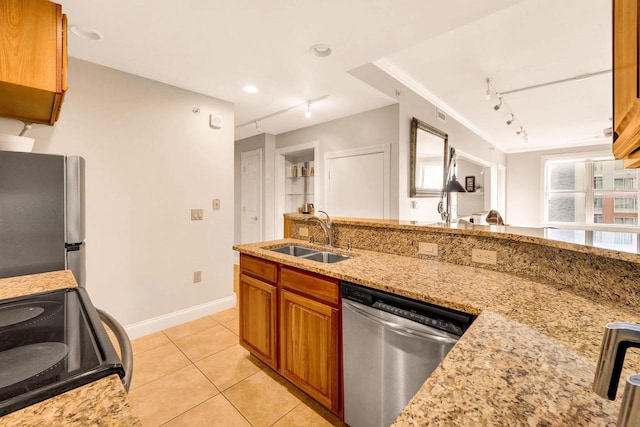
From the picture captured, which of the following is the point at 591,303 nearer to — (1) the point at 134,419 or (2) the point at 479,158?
(1) the point at 134,419

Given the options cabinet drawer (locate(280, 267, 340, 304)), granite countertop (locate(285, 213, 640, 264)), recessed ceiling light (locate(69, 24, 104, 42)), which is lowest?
cabinet drawer (locate(280, 267, 340, 304))

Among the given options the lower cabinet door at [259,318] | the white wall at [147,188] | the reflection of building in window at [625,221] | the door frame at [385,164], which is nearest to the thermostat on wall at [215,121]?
the white wall at [147,188]

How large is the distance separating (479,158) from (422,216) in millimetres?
2698

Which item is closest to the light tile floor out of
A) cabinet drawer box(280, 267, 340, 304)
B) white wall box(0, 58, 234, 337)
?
white wall box(0, 58, 234, 337)

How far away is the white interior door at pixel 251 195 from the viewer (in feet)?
16.1

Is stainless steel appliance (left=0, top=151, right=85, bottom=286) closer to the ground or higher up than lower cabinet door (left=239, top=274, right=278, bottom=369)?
higher up

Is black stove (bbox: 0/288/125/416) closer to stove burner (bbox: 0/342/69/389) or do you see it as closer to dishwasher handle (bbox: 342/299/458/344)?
stove burner (bbox: 0/342/69/389)

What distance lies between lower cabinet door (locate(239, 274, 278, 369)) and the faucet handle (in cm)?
172

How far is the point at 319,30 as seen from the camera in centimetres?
196

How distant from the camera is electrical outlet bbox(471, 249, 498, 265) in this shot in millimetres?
1523

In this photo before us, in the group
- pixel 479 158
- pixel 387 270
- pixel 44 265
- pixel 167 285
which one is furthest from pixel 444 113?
pixel 44 265

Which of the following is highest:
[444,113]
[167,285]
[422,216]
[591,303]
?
[444,113]

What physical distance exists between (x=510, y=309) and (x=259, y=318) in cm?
159

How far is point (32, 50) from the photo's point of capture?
1499mm
